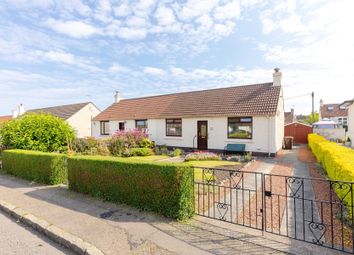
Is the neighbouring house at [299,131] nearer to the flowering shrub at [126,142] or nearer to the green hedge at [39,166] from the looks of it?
the flowering shrub at [126,142]

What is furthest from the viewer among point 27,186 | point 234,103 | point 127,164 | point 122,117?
point 122,117

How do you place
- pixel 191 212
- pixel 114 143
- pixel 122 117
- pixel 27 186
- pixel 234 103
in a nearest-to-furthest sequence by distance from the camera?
1. pixel 191 212
2. pixel 27 186
3. pixel 114 143
4. pixel 234 103
5. pixel 122 117

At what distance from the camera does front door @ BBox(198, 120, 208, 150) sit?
17.3 metres

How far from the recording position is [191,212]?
16.6 feet

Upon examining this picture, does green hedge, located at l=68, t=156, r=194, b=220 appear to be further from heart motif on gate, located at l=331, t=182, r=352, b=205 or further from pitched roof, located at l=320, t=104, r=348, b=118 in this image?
pitched roof, located at l=320, t=104, r=348, b=118

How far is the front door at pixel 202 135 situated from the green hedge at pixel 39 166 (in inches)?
437

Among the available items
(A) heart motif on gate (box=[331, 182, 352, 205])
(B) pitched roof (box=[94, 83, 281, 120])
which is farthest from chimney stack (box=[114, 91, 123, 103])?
(A) heart motif on gate (box=[331, 182, 352, 205])

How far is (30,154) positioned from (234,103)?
13.4 metres

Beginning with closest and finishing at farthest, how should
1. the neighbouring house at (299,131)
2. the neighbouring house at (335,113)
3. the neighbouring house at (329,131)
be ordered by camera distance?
the neighbouring house at (329,131), the neighbouring house at (299,131), the neighbouring house at (335,113)

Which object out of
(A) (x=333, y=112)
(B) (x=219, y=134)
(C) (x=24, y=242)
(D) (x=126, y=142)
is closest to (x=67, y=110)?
(D) (x=126, y=142)

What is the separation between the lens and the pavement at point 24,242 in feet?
13.0

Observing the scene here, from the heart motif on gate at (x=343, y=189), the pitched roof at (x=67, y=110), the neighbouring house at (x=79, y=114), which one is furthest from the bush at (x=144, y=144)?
the pitched roof at (x=67, y=110)

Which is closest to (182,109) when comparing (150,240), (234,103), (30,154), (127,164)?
(234,103)

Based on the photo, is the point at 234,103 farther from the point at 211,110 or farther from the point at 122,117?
the point at 122,117
